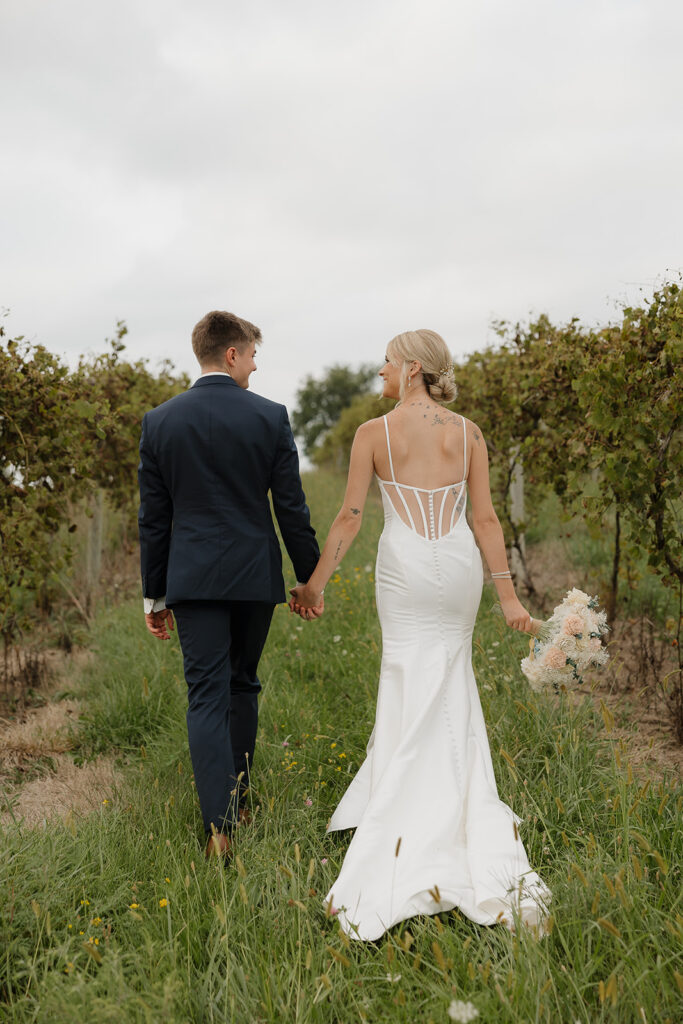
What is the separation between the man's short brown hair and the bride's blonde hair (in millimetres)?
723

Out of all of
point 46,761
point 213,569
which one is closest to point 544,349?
point 213,569

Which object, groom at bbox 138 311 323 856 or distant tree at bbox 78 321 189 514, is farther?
distant tree at bbox 78 321 189 514

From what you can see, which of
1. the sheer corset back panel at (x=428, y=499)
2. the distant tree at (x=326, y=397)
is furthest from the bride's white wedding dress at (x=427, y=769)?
the distant tree at (x=326, y=397)

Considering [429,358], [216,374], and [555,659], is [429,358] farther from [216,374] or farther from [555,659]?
[555,659]

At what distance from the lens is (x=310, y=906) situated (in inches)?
113

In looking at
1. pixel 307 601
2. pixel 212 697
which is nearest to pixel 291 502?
pixel 307 601

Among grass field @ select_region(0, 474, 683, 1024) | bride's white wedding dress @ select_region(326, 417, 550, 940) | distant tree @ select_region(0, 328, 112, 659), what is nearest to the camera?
grass field @ select_region(0, 474, 683, 1024)

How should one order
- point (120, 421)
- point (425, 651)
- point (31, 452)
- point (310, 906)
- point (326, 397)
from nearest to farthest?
point (310, 906) < point (425, 651) < point (31, 452) < point (120, 421) < point (326, 397)

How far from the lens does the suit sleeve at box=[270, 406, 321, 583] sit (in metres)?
3.63

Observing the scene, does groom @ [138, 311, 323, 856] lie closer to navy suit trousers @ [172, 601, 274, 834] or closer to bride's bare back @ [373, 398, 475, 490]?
navy suit trousers @ [172, 601, 274, 834]

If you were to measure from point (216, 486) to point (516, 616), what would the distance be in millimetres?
1497

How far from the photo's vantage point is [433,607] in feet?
11.4

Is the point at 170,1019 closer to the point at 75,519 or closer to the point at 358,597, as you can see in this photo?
the point at 358,597

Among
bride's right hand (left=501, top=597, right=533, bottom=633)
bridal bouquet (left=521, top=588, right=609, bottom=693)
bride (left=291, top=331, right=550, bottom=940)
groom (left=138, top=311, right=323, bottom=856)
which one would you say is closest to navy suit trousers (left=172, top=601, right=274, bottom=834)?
groom (left=138, top=311, right=323, bottom=856)
